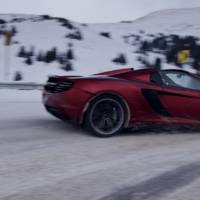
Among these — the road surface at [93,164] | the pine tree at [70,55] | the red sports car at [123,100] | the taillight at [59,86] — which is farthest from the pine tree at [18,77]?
the red sports car at [123,100]

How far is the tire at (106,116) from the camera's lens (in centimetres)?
761

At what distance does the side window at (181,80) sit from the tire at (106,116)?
2.80 feet

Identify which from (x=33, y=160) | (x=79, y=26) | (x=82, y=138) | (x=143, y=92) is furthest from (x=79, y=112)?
(x=79, y=26)

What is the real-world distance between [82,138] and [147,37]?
37522mm

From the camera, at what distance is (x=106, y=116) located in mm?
7715

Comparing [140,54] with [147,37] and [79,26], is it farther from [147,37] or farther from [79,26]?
[147,37]

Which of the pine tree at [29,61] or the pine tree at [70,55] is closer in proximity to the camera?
the pine tree at [29,61]

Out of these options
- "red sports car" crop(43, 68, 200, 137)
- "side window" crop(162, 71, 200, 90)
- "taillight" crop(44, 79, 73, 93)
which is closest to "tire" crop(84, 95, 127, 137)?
"red sports car" crop(43, 68, 200, 137)

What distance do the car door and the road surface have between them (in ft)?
1.08

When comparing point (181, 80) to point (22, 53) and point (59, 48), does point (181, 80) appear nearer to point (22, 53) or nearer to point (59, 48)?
point (22, 53)

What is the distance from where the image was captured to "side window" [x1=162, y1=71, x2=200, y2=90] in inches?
318

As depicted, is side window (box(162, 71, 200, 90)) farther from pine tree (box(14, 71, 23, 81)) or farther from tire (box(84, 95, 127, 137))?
pine tree (box(14, 71, 23, 81))

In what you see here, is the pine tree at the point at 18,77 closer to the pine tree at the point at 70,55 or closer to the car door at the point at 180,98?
the pine tree at the point at 70,55

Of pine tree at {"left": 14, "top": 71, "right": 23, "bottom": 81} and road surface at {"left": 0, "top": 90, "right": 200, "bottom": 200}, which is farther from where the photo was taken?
pine tree at {"left": 14, "top": 71, "right": 23, "bottom": 81}
